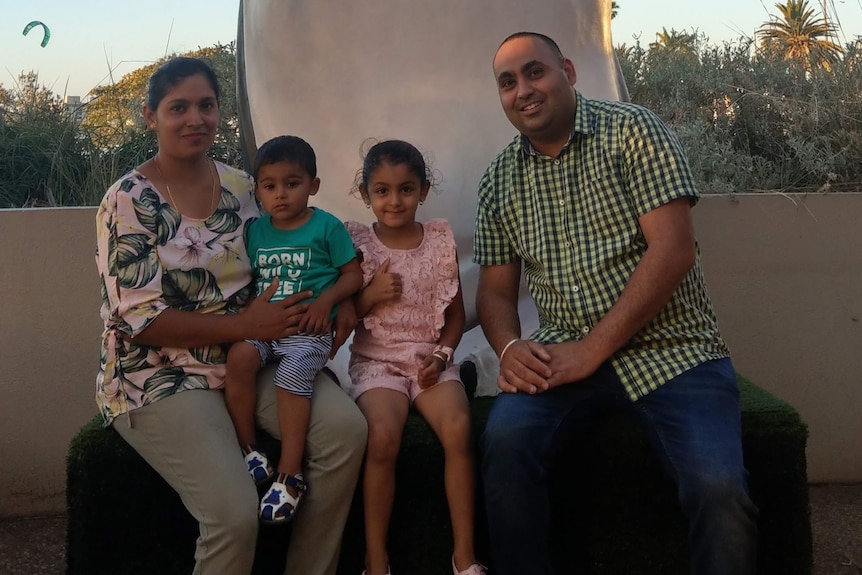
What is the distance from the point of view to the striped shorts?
6.38 feet

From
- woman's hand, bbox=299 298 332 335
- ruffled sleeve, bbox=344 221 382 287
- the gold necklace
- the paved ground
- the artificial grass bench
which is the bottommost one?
the paved ground

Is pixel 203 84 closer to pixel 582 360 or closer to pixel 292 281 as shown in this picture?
pixel 292 281

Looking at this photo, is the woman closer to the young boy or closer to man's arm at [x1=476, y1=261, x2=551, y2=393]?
the young boy

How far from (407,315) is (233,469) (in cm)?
58

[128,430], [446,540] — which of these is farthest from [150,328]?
[446,540]

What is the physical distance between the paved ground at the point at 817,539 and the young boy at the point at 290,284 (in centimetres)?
114

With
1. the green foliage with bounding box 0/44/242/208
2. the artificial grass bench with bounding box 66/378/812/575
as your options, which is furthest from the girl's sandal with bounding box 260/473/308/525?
the green foliage with bounding box 0/44/242/208

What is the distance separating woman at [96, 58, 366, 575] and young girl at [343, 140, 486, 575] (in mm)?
74

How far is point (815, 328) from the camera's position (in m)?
3.15

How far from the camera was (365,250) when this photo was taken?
7.29 ft

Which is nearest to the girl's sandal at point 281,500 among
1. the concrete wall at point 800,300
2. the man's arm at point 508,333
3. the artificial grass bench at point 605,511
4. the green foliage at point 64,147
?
the artificial grass bench at point 605,511

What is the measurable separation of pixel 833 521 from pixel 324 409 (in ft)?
6.09

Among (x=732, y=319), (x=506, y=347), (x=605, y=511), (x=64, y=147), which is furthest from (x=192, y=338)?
(x=64, y=147)

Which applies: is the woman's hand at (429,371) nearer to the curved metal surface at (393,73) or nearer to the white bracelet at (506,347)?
the white bracelet at (506,347)
